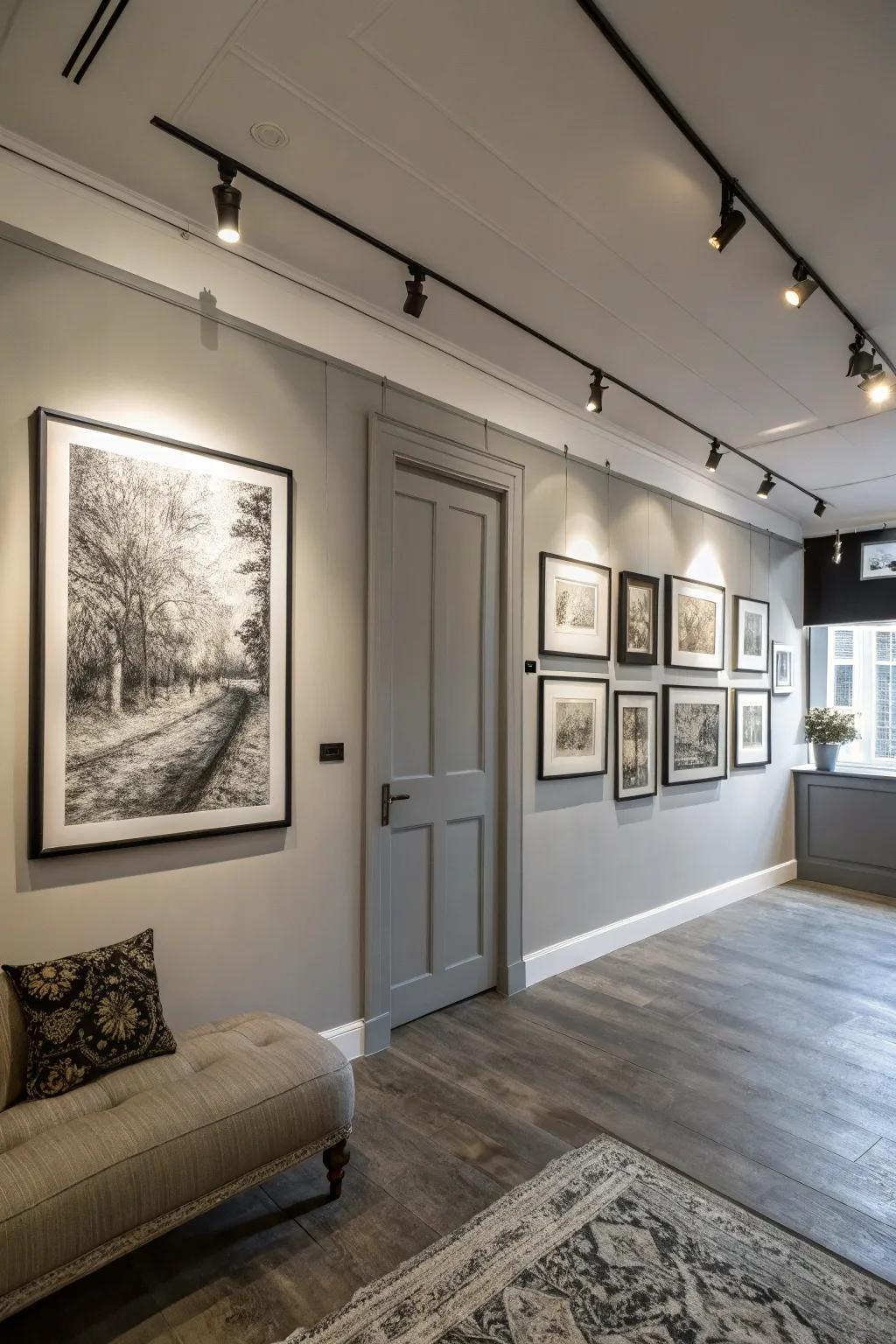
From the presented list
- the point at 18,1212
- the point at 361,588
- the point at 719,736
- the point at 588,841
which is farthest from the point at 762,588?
the point at 18,1212

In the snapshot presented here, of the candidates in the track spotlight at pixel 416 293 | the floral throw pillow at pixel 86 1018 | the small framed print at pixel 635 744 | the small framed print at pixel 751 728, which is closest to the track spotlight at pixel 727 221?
the track spotlight at pixel 416 293

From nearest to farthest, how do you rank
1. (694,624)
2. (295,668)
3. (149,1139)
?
(149,1139)
(295,668)
(694,624)

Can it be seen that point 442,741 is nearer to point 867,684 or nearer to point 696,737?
point 696,737

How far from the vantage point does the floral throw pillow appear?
1.91 metres

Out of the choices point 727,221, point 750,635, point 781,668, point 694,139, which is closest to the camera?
point 694,139

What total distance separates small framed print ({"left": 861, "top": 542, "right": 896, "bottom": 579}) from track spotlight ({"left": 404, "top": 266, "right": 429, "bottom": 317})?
488cm

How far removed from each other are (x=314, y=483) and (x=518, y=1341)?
8.74 feet

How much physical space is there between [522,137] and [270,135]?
725 mm

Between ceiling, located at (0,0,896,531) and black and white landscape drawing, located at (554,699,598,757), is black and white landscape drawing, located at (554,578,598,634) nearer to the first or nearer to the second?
black and white landscape drawing, located at (554,699,598,757)

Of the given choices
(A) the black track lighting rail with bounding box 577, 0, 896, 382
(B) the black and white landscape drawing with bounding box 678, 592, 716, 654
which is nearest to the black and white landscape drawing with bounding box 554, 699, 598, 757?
(B) the black and white landscape drawing with bounding box 678, 592, 716, 654

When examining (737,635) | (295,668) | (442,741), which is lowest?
(442,741)

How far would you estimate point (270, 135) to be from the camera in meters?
2.13

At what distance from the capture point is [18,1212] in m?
1.51

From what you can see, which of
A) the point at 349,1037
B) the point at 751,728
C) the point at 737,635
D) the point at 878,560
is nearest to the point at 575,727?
the point at 349,1037
